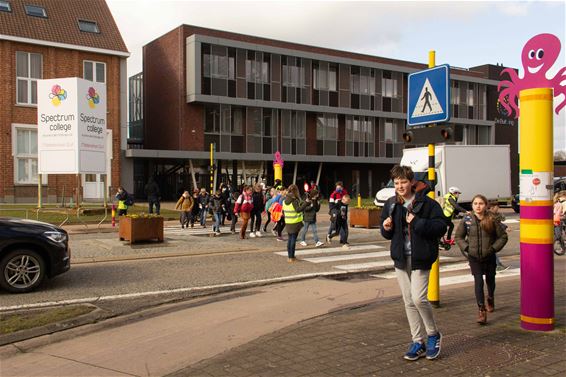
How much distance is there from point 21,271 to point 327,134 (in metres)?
33.4

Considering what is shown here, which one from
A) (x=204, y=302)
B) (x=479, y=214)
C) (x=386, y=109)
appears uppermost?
(x=386, y=109)

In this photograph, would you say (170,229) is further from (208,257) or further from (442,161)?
(442,161)

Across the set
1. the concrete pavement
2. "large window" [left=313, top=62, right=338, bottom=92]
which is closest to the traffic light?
the concrete pavement

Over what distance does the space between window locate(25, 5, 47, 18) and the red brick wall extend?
7.11 ft

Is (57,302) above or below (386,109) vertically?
below

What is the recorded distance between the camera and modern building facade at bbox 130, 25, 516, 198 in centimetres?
3466

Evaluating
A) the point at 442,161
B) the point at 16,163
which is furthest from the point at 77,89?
the point at 442,161

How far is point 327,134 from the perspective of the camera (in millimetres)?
40281

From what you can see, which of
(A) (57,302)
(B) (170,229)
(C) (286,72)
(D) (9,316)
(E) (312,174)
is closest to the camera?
(D) (9,316)

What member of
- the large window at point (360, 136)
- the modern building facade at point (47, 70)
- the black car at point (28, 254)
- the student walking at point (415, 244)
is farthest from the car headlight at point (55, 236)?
the large window at point (360, 136)

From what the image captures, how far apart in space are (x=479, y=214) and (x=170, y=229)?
45.0 ft

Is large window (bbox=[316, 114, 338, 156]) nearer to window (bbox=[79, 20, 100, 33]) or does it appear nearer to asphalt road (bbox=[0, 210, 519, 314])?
window (bbox=[79, 20, 100, 33])

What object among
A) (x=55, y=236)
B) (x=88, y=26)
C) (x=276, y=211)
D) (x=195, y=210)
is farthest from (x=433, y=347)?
(x=88, y=26)

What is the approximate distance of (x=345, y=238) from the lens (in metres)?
14.2
